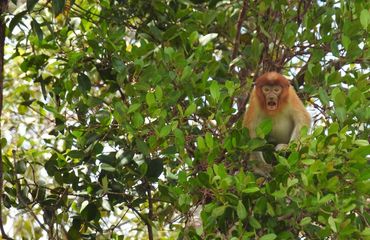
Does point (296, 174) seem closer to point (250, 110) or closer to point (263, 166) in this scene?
point (263, 166)

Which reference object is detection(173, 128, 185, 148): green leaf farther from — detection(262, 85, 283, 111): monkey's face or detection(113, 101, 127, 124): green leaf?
detection(262, 85, 283, 111): monkey's face

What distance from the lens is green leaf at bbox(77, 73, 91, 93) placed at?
675cm

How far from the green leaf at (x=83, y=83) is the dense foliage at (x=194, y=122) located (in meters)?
0.01

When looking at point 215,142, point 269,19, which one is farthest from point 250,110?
point 215,142

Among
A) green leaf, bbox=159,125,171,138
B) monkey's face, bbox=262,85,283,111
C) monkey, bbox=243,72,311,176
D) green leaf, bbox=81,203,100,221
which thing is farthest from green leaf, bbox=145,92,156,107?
monkey's face, bbox=262,85,283,111

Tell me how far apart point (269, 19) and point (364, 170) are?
90.3 inches

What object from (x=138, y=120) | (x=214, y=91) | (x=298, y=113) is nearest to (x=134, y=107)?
(x=138, y=120)

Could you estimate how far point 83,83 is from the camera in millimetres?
6801

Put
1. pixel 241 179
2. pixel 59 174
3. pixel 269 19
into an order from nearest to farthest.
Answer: pixel 241 179 < pixel 59 174 < pixel 269 19

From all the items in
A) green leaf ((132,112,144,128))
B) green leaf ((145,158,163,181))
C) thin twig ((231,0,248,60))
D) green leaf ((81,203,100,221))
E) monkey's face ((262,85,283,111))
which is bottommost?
green leaf ((81,203,100,221))

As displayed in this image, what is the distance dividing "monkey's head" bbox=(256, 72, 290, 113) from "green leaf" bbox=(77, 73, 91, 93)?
1419 millimetres

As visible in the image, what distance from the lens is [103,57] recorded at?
6.92m

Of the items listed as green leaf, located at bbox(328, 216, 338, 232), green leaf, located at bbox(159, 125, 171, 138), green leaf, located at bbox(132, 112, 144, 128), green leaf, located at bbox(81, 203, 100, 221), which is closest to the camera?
green leaf, located at bbox(328, 216, 338, 232)

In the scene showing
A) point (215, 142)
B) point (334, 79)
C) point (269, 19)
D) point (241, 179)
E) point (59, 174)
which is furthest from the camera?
point (269, 19)
